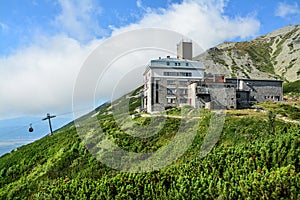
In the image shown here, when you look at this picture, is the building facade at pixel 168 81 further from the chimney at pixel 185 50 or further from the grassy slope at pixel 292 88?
the grassy slope at pixel 292 88

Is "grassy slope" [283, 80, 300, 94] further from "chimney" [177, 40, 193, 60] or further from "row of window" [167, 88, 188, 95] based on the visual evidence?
"row of window" [167, 88, 188, 95]

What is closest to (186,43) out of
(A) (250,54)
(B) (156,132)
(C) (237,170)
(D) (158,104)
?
(D) (158,104)

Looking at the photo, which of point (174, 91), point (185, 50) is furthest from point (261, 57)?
point (174, 91)

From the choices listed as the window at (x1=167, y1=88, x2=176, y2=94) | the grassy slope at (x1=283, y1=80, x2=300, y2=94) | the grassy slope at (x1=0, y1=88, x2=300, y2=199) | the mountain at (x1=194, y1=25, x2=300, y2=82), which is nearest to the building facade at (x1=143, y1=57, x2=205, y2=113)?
the window at (x1=167, y1=88, x2=176, y2=94)

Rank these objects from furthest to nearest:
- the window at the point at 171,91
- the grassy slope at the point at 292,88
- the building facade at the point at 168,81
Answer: the grassy slope at the point at 292,88, the window at the point at 171,91, the building facade at the point at 168,81

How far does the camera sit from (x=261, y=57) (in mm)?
133500

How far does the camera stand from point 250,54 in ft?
441

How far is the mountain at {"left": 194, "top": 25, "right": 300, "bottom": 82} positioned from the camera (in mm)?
109062

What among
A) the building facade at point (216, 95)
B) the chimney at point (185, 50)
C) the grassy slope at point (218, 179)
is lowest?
the grassy slope at point (218, 179)

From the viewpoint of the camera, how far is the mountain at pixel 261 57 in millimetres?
109062

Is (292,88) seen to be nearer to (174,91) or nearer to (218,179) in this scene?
(174,91)

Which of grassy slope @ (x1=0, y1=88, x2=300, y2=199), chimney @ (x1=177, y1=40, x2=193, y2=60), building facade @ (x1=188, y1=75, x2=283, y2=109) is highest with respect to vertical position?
chimney @ (x1=177, y1=40, x2=193, y2=60)

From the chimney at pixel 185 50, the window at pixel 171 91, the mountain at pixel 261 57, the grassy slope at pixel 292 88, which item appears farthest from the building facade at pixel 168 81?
the mountain at pixel 261 57

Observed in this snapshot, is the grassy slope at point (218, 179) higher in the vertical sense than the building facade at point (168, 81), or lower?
lower
